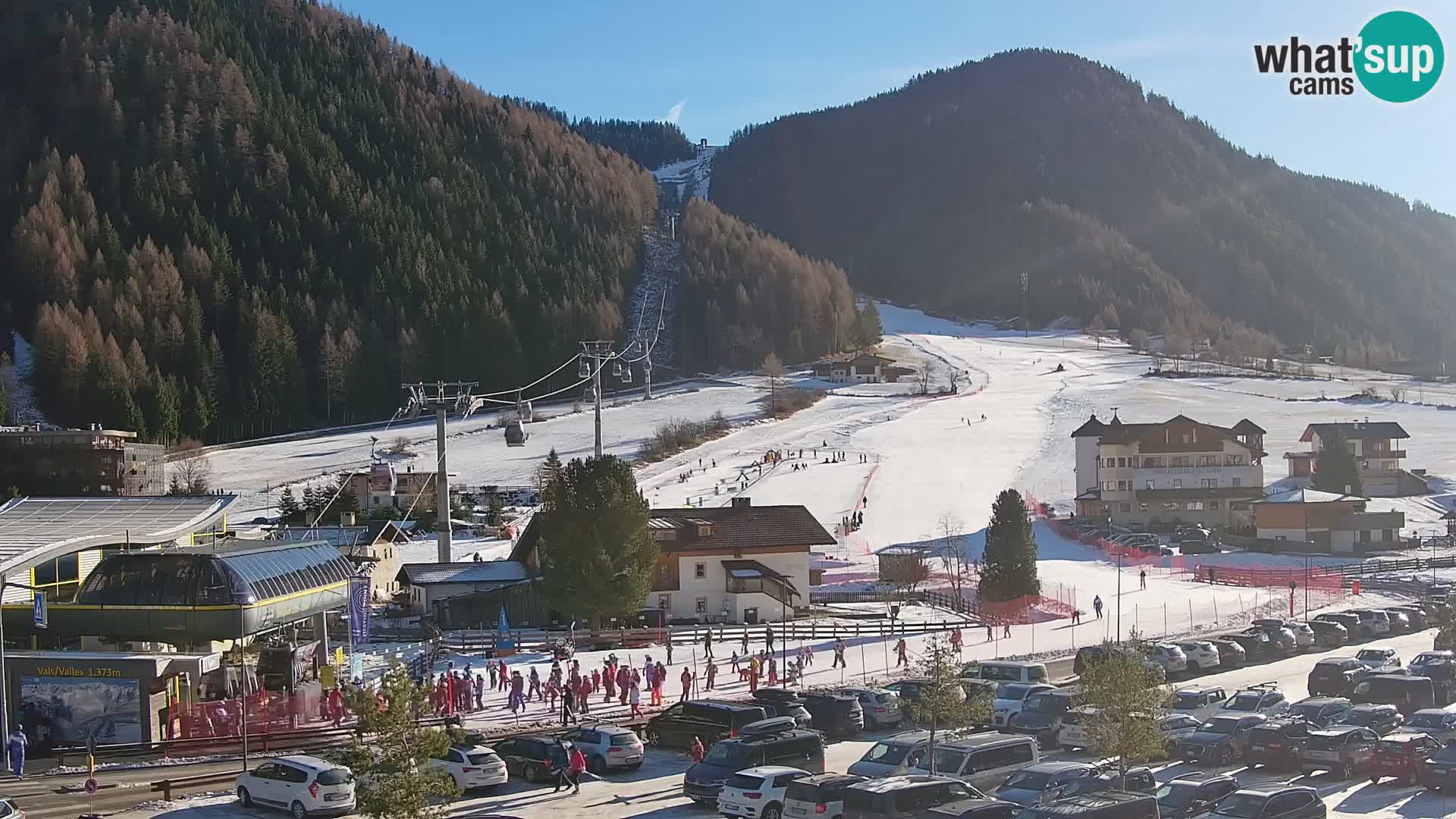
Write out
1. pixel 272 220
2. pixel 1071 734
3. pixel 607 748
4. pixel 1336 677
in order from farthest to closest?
pixel 272 220
pixel 1336 677
pixel 1071 734
pixel 607 748

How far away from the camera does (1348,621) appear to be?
1501 inches

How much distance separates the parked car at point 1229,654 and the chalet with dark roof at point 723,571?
1418cm

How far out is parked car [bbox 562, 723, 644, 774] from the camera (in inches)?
907

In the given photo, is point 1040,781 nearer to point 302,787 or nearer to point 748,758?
point 748,758

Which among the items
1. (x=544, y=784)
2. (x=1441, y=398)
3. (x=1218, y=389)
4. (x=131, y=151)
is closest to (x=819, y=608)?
(x=544, y=784)

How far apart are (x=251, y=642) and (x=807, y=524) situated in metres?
19.5

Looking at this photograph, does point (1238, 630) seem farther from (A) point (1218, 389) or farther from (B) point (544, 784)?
(A) point (1218, 389)

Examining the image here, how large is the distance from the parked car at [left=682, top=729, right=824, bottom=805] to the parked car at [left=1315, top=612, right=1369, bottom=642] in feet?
67.4

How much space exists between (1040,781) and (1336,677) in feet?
40.0

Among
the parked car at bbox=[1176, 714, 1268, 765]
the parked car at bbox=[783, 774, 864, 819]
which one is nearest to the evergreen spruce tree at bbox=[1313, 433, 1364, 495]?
the parked car at bbox=[1176, 714, 1268, 765]

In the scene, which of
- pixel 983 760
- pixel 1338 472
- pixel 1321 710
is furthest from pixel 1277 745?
pixel 1338 472

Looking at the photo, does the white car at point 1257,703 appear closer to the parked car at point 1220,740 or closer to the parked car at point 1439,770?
the parked car at point 1220,740

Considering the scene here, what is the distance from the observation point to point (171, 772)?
76.2 feet

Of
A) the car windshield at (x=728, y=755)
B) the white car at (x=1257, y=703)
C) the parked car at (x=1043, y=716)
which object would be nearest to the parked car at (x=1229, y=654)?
the white car at (x=1257, y=703)
